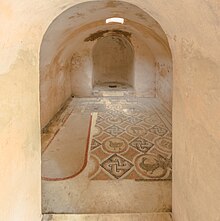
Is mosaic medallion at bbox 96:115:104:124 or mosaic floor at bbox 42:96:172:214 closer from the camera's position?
mosaic floor at bbox 42:96:172:214

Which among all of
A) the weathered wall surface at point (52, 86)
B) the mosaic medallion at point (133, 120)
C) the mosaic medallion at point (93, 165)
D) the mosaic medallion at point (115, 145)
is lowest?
the mosaic medallion at point (93, 165)

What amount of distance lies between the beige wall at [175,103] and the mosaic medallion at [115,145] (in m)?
1.99

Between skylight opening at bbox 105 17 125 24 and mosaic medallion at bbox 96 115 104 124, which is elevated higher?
skylight opening at bbox 105 17 125 24

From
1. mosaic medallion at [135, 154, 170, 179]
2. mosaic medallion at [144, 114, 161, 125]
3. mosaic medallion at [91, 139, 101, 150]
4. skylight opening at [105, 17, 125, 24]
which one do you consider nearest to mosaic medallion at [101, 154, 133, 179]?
mosaic medallion at [135, 154, 170, 179]

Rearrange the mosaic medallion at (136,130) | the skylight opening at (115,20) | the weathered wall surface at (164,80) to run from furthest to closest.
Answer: the weathered wall surface at (164,80)
the skylight opening at (115,20)
the mosaic medallion at (136,130)

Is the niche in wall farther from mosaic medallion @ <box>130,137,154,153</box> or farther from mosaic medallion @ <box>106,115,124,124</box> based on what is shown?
mosaic medallion @ <box>130,137,154,153</box>

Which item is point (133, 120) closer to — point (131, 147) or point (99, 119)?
point (99, 119)

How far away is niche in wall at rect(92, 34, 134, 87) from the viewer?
11.2 metres

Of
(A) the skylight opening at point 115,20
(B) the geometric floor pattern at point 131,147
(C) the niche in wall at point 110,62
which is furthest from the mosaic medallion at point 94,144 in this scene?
(C) the niche in wall at point 110,62

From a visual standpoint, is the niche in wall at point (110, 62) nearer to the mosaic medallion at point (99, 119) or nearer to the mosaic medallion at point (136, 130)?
the mosaic medallion at point (99, 119)

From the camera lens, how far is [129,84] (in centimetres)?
1051

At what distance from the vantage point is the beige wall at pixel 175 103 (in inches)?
54.2

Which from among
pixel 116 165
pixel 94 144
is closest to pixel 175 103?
pixel 116 165

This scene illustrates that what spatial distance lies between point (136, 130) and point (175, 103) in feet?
10.00
